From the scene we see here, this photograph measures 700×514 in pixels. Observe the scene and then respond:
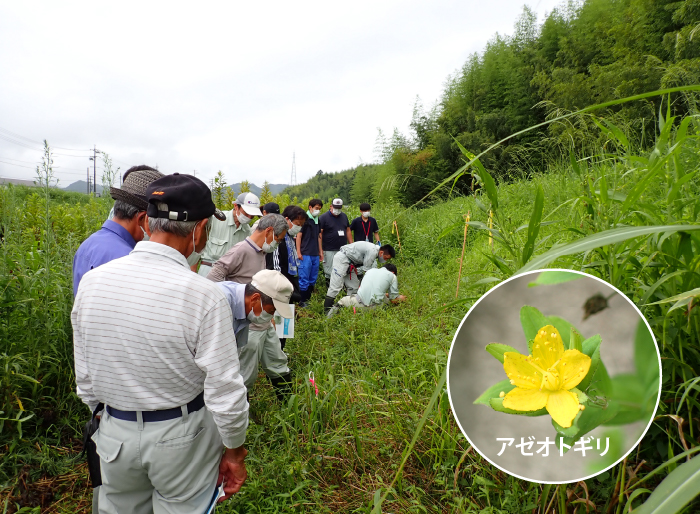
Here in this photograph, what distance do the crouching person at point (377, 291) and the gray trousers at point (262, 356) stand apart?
68.9 inches

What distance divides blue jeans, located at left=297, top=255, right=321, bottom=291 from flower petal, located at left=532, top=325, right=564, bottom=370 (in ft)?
16.8

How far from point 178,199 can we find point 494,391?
111cm

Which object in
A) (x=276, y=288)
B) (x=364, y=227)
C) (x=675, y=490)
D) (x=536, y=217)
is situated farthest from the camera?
(x=364, y=227)

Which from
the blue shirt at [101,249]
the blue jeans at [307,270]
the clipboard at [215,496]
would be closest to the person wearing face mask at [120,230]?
the blue shirt at [101,249]

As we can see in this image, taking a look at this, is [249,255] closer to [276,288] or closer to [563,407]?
[276,288]

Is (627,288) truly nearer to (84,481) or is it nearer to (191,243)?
(191,243)

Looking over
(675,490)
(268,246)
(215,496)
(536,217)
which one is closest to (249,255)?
(268,246)

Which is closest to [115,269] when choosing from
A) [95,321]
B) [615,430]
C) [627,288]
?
[95,321]

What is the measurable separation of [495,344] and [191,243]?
1120 millimetres

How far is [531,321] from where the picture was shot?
64 cm

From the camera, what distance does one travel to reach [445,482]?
163 centimetres

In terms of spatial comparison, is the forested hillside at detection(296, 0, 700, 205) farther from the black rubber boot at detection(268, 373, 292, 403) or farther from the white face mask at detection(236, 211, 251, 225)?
the black rubber boot at detection(268, 373, 292, 403)

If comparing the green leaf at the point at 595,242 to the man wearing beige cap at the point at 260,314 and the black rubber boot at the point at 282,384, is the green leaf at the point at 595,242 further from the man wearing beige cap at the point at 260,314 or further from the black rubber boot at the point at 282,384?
the black rubber boot at the point at 282,384

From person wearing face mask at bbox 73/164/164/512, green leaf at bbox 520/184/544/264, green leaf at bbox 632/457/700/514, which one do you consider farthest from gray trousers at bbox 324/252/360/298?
A: green leaf at bbox 632/457/700/514
